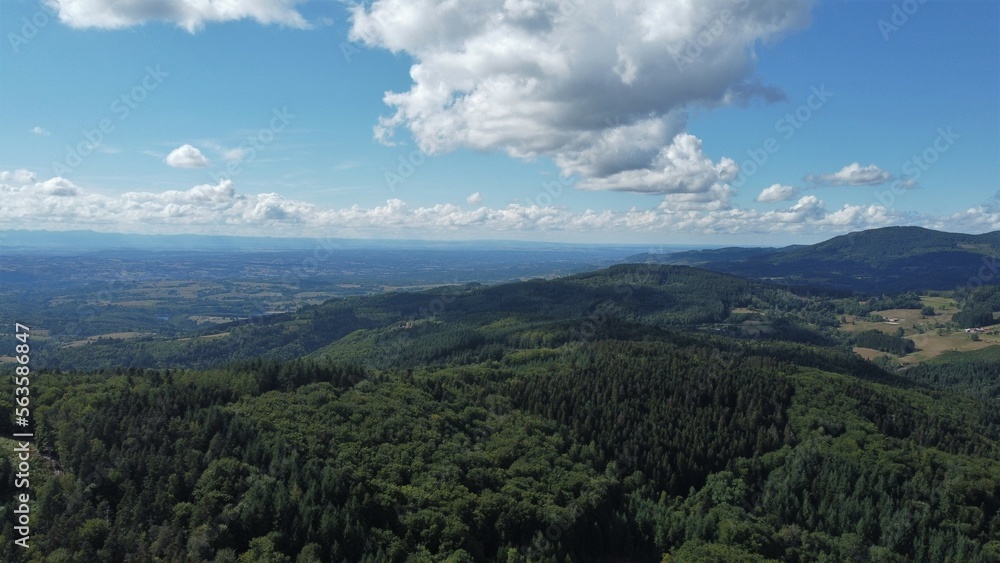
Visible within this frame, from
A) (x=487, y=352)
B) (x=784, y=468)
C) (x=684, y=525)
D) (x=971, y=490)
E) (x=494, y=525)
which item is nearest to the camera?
(x=494, y=525)

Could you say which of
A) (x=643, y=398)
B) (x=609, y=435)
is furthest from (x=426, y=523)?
(x=643, y=398)

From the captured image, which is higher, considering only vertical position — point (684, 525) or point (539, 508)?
point (539, 508)

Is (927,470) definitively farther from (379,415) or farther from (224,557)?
(224,557)

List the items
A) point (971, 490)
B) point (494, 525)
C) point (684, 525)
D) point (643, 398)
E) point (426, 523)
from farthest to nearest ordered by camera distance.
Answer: point (643, 398), point (971, 490), point (684, 525), point (494, 525), point (426, 523)

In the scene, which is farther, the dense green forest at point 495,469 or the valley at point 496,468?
the valley at point 496,468

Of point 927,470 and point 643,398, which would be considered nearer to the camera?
point 927,470

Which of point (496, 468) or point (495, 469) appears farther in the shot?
point (496, 468)

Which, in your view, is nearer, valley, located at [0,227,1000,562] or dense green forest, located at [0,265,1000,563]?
dense green forest, located at [0,265,1000,563]

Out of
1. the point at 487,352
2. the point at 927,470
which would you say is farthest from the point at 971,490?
the point at 487,352
